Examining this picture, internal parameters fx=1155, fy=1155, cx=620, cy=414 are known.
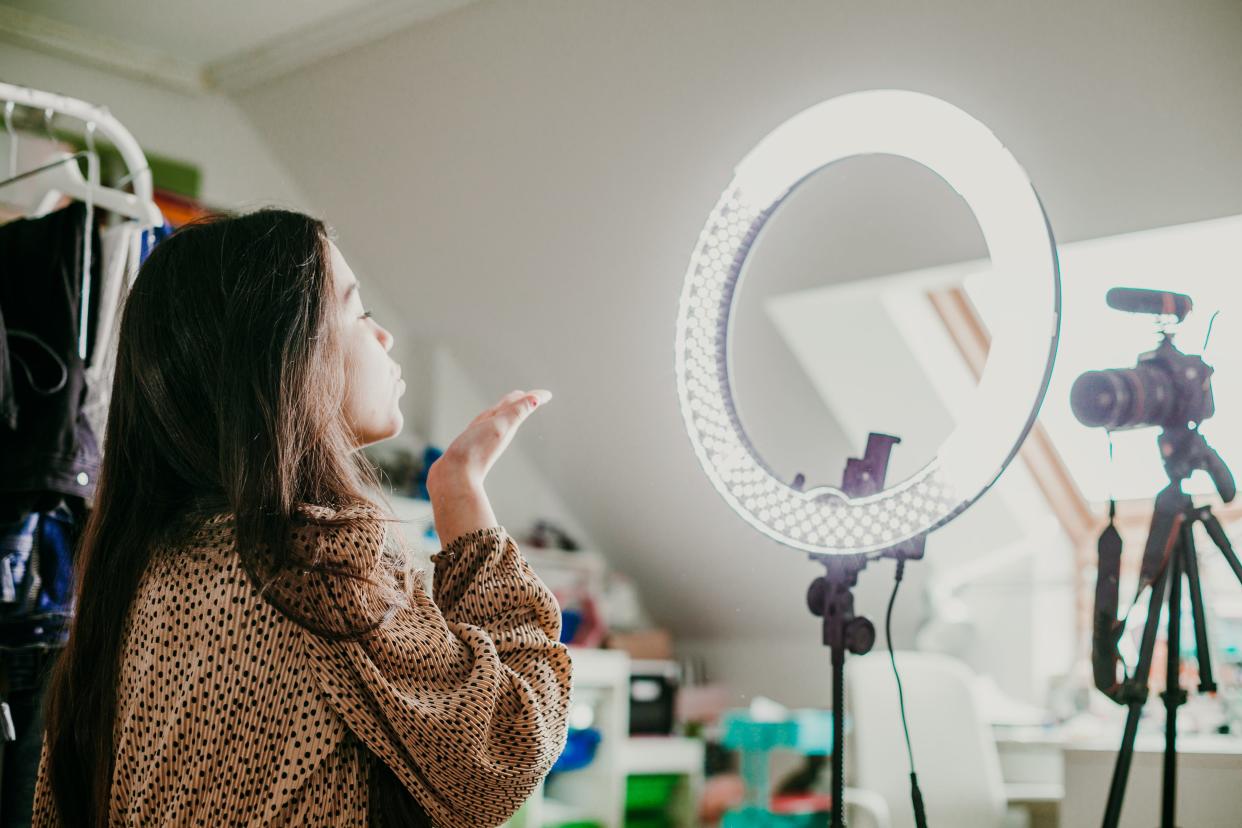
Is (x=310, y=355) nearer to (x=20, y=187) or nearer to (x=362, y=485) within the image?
(x=362, y=485)

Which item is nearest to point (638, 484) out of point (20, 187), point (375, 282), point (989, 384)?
point (375, 282)

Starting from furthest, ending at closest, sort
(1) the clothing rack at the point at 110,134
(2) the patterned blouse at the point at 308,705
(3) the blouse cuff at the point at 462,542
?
1. (1) the clothing rack at the point at 110,134
2. (3) the blouse cuff at the point at 462,542
3. (2) the patterned blouse at the point at 308,705

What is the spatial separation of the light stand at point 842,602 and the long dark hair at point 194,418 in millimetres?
482

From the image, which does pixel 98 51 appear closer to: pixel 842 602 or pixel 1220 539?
pixel 842 602

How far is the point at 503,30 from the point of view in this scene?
9.02 ft

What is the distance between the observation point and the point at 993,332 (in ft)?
3.85

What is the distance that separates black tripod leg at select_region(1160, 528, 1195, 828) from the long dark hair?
0.77 metres

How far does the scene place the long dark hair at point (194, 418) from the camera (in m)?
0.96

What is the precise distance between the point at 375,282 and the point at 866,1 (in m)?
1.92

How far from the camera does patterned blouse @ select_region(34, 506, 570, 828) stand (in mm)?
895

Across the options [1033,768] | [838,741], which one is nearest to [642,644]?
[1033,768]

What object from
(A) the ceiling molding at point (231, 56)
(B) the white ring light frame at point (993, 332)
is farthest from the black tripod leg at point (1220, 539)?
(A) the ceiling molding at point (231, 56)

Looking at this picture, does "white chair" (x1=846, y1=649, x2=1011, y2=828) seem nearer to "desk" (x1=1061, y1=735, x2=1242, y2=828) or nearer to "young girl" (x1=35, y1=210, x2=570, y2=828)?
"desk" (x1=1061, y1=735, x2=1242, y2=828)

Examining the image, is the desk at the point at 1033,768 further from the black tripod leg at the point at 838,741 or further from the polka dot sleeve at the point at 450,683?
the polka dot sleeve at the point at 450,683
